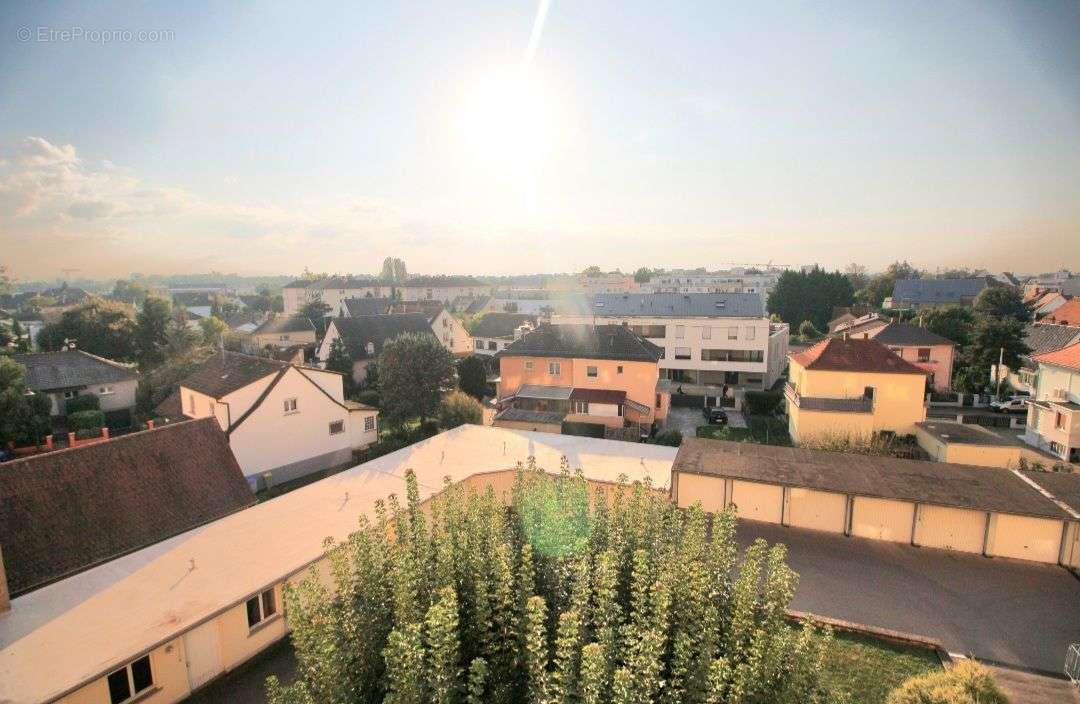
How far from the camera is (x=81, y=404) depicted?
104ft

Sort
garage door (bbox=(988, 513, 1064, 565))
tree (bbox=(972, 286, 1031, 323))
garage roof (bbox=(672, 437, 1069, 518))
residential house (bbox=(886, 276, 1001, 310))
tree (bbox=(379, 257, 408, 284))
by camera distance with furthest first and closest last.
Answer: tree (bbox=(379, 257, 408, 284)) < residential house (bbox=(886, 276, 1001, 310)) < tree (bbox=(972, 286, 1031, 323)) < garage roof (bbox=(672, 437, 1069, 518)) < garage door (bbox=(988, 513, 1064, 565))

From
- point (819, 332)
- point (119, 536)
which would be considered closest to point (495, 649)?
point (119, 536)

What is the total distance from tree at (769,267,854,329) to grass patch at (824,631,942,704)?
196 feet

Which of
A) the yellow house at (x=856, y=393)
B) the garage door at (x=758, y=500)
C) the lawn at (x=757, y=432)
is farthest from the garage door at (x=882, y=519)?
the lawn at (x=757, y=432)

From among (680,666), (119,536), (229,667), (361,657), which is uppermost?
(680,666)

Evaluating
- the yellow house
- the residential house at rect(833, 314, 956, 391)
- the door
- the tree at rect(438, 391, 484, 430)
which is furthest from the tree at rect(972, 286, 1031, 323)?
the door

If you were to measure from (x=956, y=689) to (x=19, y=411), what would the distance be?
35499mm

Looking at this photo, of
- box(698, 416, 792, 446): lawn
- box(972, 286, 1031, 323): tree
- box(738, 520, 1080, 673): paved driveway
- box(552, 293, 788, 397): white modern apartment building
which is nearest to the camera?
box(738, 520, 1080, 673): paved driveway

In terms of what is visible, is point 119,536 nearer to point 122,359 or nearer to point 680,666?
point 680,666

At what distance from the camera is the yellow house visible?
970 inches

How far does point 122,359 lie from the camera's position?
149 feet

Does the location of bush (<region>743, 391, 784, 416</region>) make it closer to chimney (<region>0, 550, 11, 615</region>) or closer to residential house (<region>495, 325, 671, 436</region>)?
residential house (<region>495, 325, 671, 436</region>)

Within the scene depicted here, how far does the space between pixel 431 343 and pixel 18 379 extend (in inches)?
793

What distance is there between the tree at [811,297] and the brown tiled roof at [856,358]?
4060 cm
